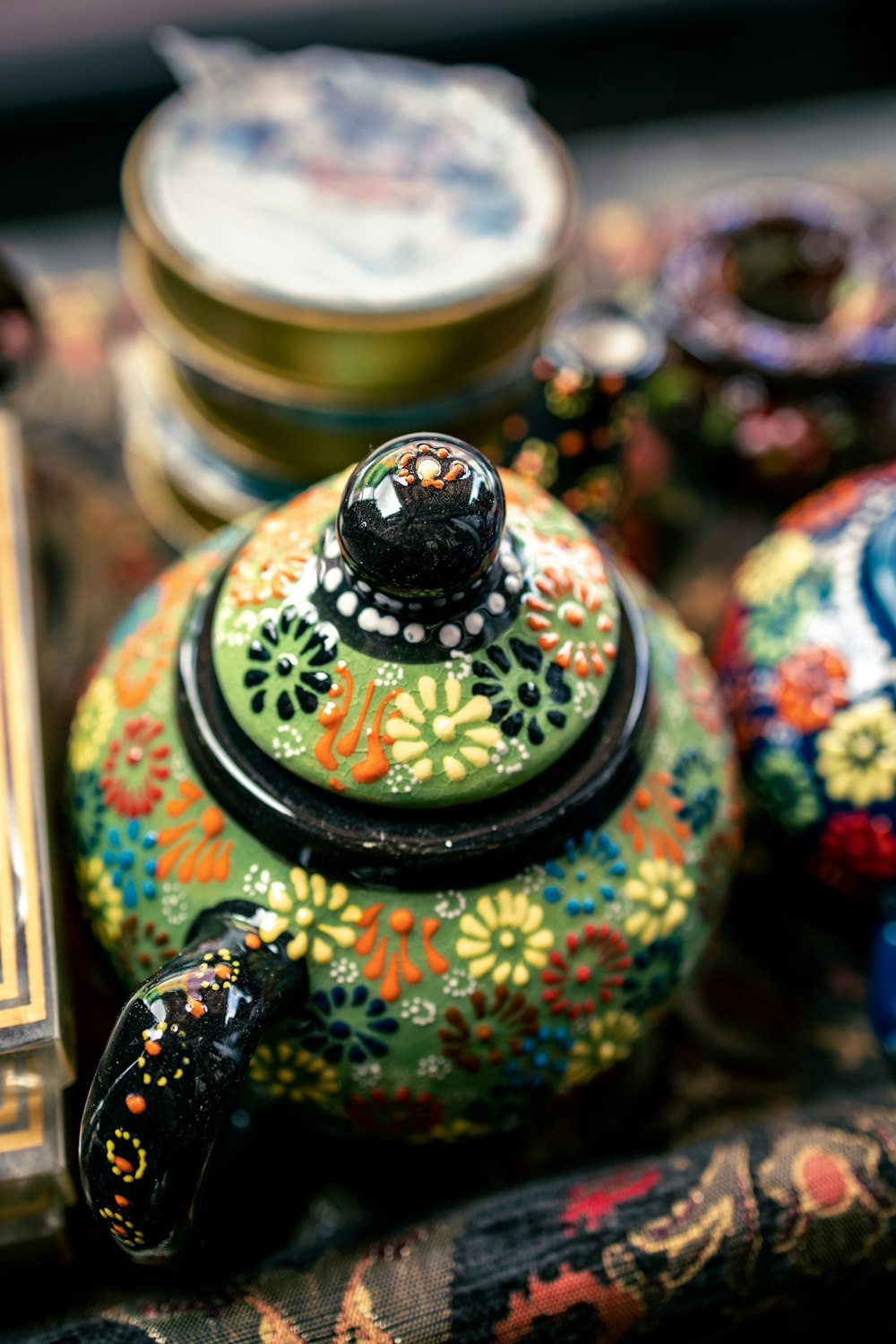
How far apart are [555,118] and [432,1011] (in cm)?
156

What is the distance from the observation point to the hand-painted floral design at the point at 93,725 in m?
0.63

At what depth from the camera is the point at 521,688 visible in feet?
1.81

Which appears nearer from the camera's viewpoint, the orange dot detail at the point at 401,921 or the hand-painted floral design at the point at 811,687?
the orange dot detail at the point at 401,921

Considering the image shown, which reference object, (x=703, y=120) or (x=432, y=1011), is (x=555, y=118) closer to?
(x=703, y=120)

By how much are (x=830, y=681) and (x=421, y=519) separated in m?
0.31

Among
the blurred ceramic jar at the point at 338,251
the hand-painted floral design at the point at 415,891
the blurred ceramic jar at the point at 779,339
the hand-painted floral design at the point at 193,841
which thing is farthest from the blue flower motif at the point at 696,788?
the blurred ceramic jar at the point at 779,339

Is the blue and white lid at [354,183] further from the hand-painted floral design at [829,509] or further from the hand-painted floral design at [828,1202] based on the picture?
the hand-painted floral design at [828,1202]

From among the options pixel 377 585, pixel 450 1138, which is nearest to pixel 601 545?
pixel 377 585

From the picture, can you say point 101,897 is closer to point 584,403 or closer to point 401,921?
point 401,921

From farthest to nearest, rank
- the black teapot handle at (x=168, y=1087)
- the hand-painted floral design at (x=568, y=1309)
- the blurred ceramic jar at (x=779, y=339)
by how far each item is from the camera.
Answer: the blurred ceramic jar at (x=779, y=339), the hand-painted floral design at (x=568, y=1309), the black teapot handle at (x=168, y=1087)

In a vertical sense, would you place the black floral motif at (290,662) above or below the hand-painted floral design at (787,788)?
above

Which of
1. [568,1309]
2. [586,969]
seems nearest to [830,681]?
[586,969]

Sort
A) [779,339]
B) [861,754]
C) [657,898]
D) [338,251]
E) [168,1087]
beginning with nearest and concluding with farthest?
[168,1087] < [657,898] < [861,754] < [338,251] < [779,339]

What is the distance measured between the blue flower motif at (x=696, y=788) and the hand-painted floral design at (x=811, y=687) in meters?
0.11
